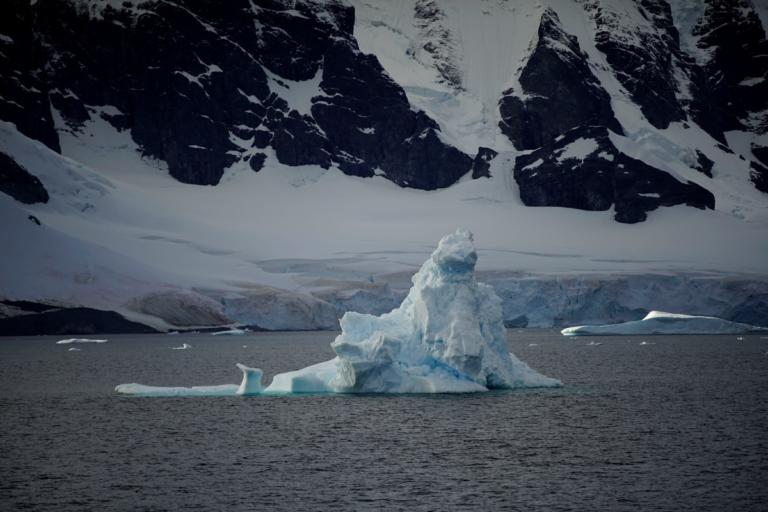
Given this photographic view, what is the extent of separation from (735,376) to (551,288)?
7258 cm

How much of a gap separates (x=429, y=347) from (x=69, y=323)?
272 ft

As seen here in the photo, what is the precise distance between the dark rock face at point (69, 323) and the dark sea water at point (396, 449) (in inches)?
2210

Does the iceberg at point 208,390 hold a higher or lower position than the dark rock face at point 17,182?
lower

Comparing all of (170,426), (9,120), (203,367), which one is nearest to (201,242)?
(9,120)

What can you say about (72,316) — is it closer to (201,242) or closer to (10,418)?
(201,242)

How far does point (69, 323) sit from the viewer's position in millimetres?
126375

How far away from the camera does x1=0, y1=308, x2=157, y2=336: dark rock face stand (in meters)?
121

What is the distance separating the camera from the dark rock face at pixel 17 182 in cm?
15225

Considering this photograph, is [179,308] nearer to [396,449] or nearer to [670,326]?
[670,326]

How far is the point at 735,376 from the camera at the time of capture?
225 feet

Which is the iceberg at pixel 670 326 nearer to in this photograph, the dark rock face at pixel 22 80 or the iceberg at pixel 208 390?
the iceberg at pixel 208 390

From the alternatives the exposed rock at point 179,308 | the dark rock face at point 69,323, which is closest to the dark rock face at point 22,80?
the dark rock face at point 69,323

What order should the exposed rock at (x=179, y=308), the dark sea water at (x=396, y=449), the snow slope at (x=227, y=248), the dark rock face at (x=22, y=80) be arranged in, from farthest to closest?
the dark rock face at (x=22, y=80) < the snow slope at (x=227, y=248) < the exposed rock at (x=179, y=308) < the dark sea water at (x=396, y=449)

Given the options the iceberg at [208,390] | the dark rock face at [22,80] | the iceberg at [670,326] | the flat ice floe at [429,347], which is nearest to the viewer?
the flat ice floe at [429,347]
